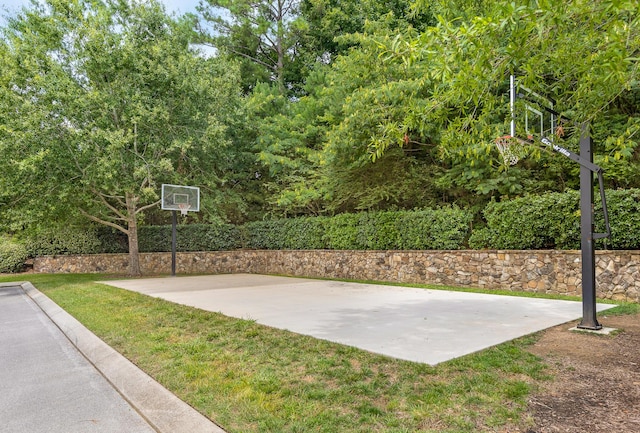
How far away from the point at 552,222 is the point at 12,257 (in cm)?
2150

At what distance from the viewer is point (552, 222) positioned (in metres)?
8.72

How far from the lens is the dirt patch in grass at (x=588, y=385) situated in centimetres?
259

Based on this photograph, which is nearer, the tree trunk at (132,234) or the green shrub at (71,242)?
the tree trunk at (132,234)

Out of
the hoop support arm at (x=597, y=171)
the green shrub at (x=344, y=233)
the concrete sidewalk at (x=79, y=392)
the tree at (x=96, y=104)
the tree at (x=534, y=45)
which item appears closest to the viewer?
the tree at (x=534, y=45)

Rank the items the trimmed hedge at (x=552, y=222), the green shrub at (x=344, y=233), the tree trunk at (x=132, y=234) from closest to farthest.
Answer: the trimmed hedge at (x=552, y=222), the green shrub at (x=344, y=233), the tree trunk at (x=132, y=234)

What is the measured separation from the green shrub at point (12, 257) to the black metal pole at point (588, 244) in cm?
2166

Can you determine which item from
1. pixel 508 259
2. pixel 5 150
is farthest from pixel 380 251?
pixel 5 150

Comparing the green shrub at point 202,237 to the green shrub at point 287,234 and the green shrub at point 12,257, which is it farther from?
the green shrub at point 12,257

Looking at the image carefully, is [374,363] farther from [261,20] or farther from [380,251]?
[261,20]

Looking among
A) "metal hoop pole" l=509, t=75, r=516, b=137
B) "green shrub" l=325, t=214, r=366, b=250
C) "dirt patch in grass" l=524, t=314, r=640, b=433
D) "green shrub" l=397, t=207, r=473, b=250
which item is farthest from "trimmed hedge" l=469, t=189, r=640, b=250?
"green shrub" l=325, t=214, r=366, b=250

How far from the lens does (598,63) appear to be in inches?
135

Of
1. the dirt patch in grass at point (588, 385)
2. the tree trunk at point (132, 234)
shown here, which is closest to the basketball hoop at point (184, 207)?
the tree trunk at point (132, 234)

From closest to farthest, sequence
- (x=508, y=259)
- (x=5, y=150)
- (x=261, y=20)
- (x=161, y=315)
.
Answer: (x=161, y=315) → (x=508, y=259) → (x=5, y=150) → (x=261, y=20)

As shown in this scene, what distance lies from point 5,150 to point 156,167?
156 inches
